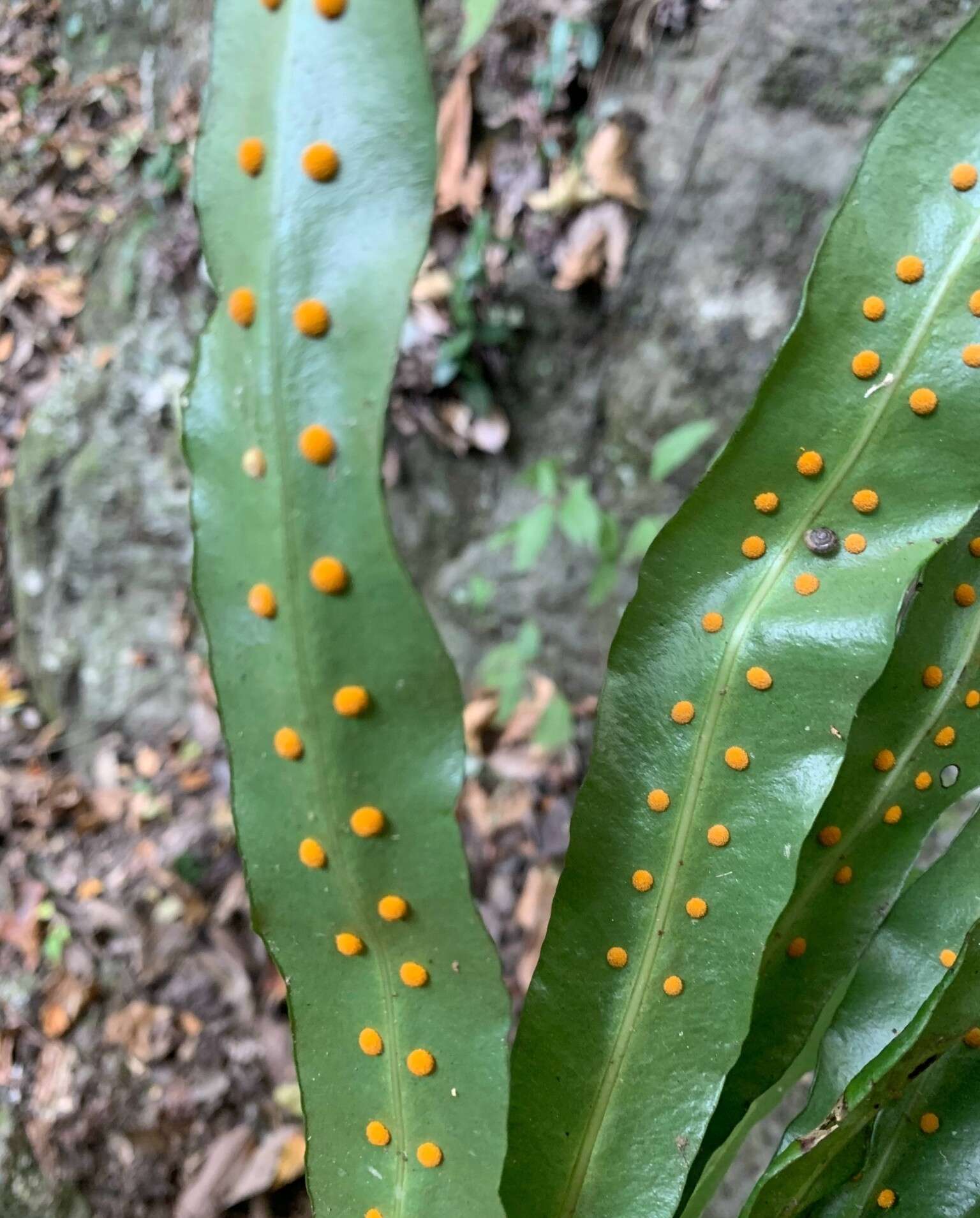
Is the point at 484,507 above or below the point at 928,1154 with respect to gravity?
above

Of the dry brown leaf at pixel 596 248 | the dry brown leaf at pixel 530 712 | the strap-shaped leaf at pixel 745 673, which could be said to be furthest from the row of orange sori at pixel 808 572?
the dry brown leaf at pixel 530 712

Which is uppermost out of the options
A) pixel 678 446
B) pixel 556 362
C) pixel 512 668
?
pixel 556 362

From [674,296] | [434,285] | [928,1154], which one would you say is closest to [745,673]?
[928,1154]

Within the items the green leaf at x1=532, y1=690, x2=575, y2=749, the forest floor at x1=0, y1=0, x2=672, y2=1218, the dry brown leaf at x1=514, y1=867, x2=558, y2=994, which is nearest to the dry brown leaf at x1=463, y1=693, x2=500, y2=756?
the forest floor at x1=0, y1=0, x2=672, y2=1218

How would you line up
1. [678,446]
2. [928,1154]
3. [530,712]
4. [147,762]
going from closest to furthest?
[928,1154] < [678,446] < [530,712] < [147,762]

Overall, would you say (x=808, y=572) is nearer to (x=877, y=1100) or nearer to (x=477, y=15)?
(x=877, y=1100)

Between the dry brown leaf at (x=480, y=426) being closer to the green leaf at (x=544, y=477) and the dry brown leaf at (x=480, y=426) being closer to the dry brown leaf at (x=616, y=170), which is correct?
the green leaf at (x=544, y=477)
